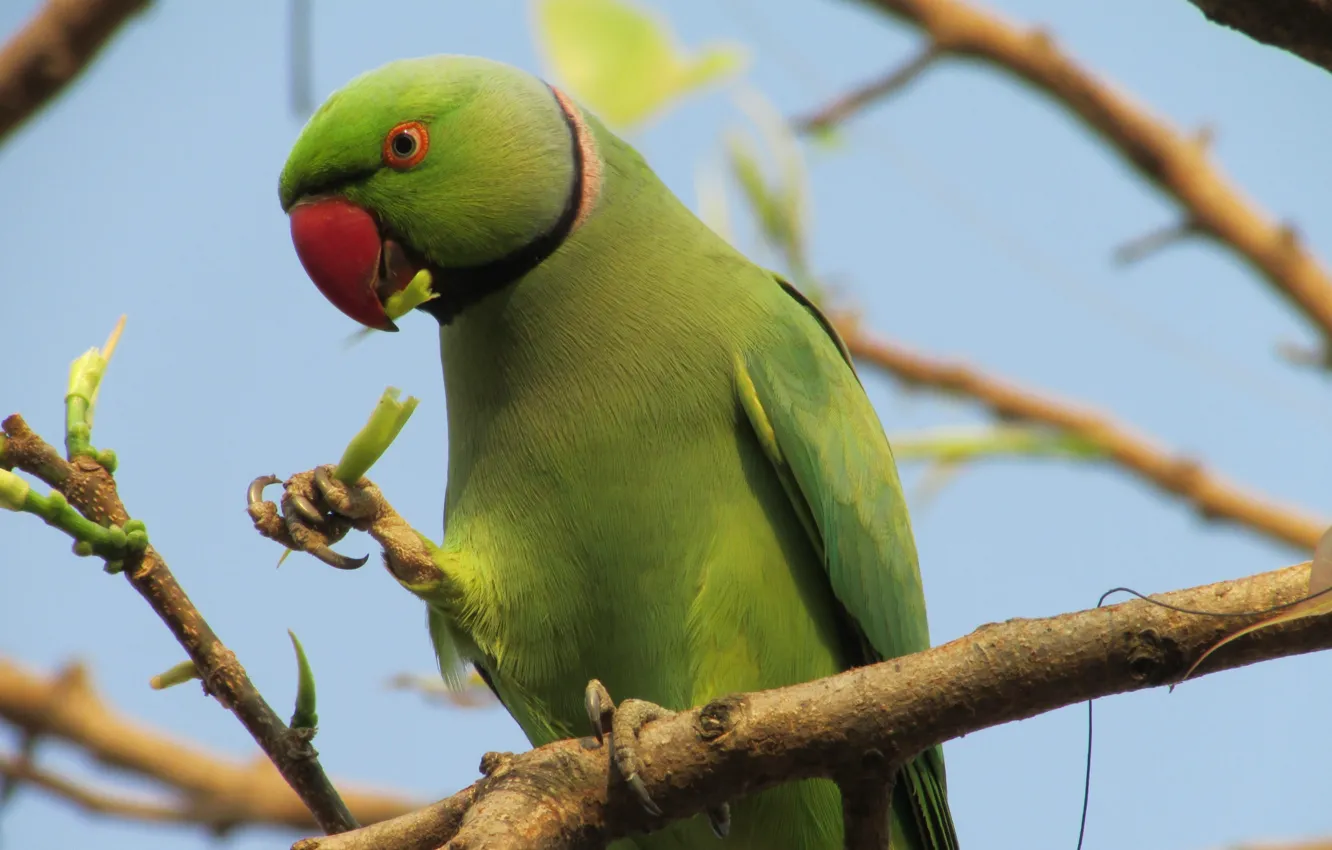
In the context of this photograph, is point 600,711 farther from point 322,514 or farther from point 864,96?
point 864,96

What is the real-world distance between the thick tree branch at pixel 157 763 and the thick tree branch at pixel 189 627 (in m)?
2.42

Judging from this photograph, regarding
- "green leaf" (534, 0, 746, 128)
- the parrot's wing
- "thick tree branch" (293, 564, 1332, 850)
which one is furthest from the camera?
"green leaf" (534, 0, 746, 128)

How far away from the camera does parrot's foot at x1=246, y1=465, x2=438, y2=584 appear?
250 centimetres

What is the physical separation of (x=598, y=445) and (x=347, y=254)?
0.66 metres

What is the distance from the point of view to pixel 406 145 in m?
2.81

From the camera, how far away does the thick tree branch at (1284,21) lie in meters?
1.90

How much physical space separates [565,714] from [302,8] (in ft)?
6.03

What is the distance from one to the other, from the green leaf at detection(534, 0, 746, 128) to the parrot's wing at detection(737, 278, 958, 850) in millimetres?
1243

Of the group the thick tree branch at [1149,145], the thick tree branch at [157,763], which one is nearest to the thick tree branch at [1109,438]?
the thick tree branch at [1149,145]

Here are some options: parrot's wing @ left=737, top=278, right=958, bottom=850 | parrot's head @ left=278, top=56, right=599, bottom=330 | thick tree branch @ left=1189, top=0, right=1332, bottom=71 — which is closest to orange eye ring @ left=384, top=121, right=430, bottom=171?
parrot's head @ left=278, top=56, right=599, bottom=330

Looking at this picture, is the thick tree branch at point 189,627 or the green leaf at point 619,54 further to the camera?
the green leaf at point 619,54

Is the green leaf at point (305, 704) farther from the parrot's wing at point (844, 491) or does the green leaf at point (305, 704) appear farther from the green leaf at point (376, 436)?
the parrot's wing at point (844, 491)

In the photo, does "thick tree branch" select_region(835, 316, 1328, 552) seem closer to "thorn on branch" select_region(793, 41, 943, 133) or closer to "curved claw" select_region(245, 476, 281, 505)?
"thorn on branch" select_region(793, 41, 943, 133)

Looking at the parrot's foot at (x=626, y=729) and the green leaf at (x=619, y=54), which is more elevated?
the green leaf at (x=619, y=54)
